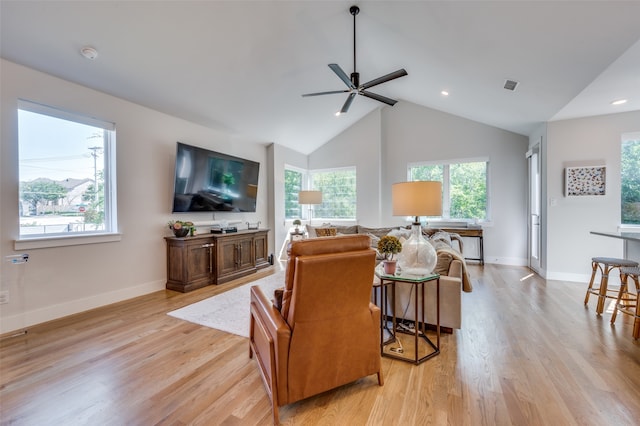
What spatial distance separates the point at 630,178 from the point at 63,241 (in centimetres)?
751

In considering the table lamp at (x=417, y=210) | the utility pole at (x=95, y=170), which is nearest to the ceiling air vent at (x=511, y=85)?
the table lamp at (x=417, y=210)

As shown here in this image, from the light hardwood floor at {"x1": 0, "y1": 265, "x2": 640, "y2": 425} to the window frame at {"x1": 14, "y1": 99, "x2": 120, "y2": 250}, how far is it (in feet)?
2.82

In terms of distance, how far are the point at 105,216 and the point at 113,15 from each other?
226cm

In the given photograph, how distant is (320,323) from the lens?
156cm

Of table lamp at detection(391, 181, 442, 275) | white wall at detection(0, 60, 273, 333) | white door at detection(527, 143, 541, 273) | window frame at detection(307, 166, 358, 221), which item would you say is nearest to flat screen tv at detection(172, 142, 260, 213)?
white wall at detection(0, 60, 273, 333)

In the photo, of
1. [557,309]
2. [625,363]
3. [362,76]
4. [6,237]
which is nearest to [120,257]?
[6,237]

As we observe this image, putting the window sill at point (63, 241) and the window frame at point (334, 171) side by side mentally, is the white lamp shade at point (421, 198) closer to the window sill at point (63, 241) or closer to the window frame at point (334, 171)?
the window sill at point (63, 241)

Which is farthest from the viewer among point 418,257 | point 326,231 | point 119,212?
point 326,231

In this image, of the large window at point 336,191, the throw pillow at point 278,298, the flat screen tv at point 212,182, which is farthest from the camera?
the large window at point 336,191

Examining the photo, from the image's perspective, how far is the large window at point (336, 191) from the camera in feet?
23.0

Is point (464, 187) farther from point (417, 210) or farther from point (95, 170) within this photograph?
point (95, 170)

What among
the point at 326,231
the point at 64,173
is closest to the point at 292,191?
the point at 326,231

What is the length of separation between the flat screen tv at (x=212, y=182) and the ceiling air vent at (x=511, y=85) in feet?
14.1

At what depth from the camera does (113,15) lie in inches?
96.7
